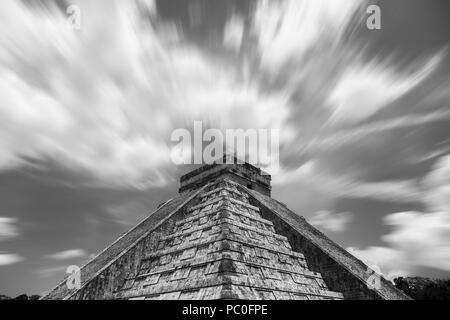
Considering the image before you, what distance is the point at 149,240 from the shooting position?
981 centimetres

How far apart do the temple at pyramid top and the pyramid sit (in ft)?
13.1

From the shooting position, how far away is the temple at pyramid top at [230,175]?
15914 millimetres

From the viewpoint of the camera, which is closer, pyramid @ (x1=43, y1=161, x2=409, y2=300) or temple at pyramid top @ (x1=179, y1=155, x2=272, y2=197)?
pyramid @ (x1=43, y1=161, x2=409, y2=300)

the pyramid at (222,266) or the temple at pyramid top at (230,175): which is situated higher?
the temple at pyramid top at (230,175)

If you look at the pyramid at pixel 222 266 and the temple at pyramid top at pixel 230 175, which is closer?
the pyramid at pixel 222 266

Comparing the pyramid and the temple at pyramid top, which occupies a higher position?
the temple at pyramid top

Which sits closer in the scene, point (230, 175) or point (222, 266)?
point (222, 266)

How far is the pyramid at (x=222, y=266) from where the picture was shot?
6230 millimetres

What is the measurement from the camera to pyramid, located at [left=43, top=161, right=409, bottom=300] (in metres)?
6.23

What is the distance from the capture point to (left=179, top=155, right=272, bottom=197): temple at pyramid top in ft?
52.2

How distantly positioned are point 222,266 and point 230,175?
9612 mm

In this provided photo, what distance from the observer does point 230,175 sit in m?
15.7

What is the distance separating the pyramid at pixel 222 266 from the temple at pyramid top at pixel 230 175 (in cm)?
398
